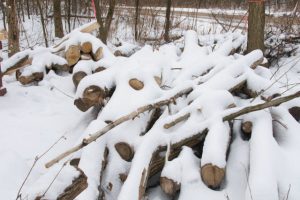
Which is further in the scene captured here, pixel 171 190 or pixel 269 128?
pixel 269 128

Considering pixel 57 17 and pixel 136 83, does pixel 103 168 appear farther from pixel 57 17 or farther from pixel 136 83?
pixel 57 17

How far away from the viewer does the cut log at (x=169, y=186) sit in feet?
9.04

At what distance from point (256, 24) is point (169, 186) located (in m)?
→ 4.15

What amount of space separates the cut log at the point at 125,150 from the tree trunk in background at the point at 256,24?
150 inches

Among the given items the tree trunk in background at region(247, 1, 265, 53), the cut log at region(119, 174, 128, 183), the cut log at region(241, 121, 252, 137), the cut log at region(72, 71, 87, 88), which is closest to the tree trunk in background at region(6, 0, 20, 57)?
the cut log at region(72, 71, 87, 88)

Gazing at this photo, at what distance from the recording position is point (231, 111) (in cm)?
311

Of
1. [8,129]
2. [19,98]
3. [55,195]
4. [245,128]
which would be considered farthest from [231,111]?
[19,98]

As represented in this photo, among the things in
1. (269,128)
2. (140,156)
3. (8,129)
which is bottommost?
(8,129)

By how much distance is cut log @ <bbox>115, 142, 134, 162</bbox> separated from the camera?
3209mm

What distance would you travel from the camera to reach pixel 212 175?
2695mm

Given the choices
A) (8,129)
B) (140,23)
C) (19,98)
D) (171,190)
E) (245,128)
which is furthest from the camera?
(140,23)

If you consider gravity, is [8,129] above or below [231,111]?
below

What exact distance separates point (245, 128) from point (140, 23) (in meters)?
8.49

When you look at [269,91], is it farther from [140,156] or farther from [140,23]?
[140,23]
